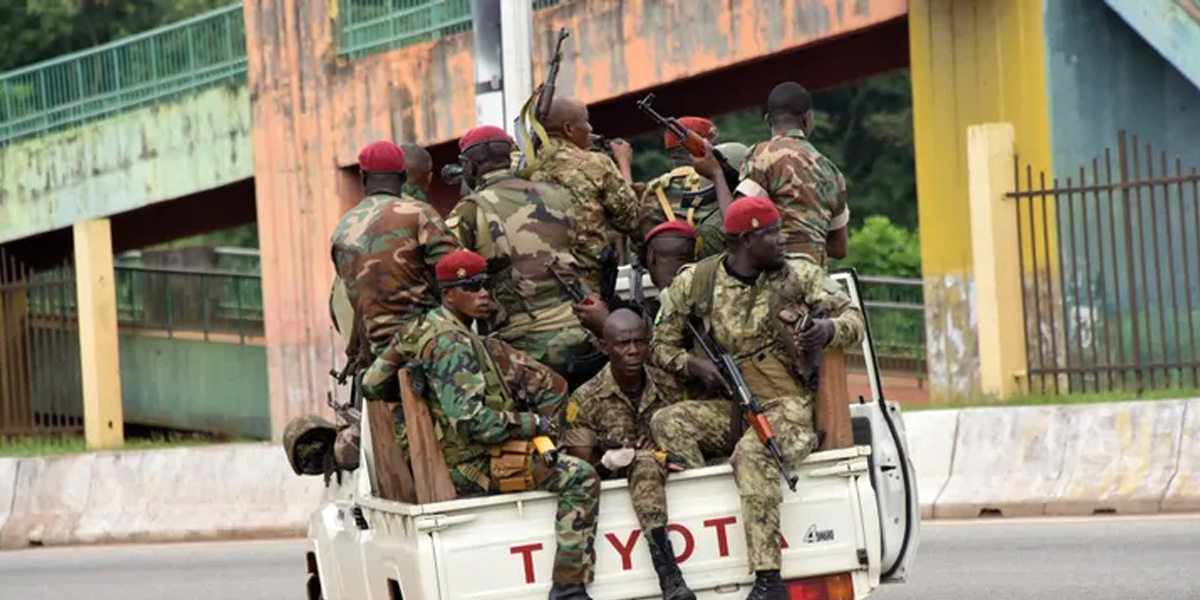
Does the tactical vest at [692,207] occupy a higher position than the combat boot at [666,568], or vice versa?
the tactical vest at [692,207]

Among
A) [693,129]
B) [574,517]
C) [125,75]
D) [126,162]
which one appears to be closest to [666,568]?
[574,517]

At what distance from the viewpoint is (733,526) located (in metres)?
8.38

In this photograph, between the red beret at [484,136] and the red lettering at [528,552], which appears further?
the red beret at [484,136]

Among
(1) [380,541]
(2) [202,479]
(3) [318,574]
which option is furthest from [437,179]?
(1) [380,541]

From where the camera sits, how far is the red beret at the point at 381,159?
9.91 meters

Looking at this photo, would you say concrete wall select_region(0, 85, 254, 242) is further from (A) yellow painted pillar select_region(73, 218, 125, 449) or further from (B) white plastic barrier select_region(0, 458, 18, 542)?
(B) white plastic barrier select_region(0, 458, 18, 542)

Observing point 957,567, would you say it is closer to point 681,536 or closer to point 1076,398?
point 1076,398

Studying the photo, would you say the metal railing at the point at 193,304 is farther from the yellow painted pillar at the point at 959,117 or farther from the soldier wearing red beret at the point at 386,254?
the soldier wearing red beret at the point at 386,254

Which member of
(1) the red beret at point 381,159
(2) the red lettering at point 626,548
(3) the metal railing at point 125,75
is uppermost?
(3) the metal railing at point 125,75

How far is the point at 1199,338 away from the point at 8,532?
32.5 feet

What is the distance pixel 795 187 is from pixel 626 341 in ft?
4.04

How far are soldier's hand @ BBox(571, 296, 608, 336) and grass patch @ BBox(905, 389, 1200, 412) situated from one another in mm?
6932

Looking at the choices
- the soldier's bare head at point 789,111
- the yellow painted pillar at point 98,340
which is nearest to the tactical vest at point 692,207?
the soldier's bare head at point 789,111

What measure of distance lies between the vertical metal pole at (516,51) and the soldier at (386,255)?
5.69m
